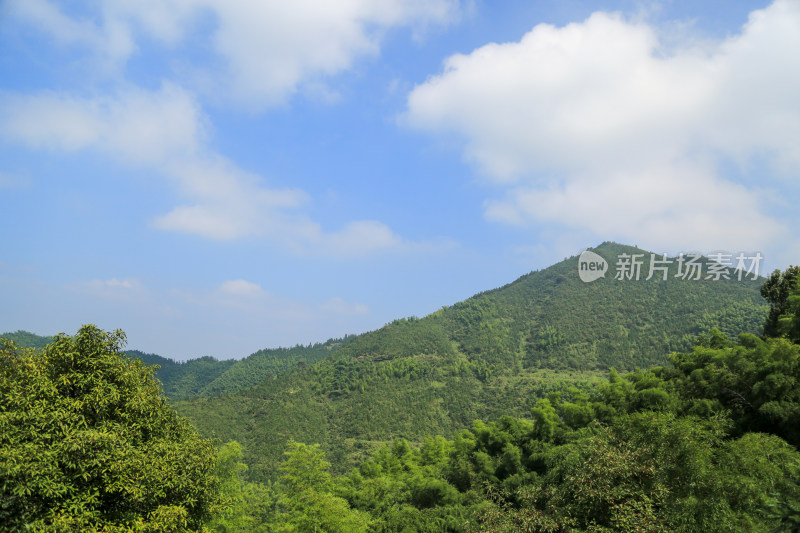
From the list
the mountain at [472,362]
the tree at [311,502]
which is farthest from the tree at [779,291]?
the mountain at [472,362]

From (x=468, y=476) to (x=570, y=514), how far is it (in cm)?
1801

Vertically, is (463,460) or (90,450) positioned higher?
(90,450)

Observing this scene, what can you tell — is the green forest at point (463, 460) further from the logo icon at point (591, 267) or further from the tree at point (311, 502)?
the logo icon at point (591, 267)

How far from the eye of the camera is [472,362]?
330 ft

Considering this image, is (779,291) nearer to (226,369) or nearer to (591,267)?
(591,267)

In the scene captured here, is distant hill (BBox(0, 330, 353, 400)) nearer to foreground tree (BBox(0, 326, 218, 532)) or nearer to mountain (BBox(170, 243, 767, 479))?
mountain (BBox(170, 243, 767, 479))

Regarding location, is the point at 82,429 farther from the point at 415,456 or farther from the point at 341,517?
the point at 415,456

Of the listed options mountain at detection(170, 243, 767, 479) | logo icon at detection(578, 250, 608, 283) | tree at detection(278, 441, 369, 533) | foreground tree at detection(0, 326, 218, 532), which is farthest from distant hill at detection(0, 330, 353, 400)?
foreground tree at detection(0, 326, 218, 532)

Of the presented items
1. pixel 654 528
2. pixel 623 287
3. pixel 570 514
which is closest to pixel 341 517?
pixel 570 514

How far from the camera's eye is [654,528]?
23.3 ft

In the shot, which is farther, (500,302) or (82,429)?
(500,302)

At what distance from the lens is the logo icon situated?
124m

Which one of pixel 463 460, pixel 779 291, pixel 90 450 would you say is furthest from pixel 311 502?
pixel 779 291

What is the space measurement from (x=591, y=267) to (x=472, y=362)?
51.7 meters
